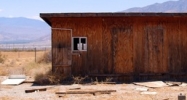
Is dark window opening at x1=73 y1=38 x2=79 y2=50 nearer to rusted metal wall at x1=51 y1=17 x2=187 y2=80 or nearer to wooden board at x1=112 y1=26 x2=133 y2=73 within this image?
rusted metal wall at x1=51 y1=17 x2=187 y2=80

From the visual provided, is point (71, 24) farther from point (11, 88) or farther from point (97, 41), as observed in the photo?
point (11, 88)

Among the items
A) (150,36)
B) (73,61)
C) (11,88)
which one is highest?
(150,36)

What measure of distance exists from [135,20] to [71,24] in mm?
3479

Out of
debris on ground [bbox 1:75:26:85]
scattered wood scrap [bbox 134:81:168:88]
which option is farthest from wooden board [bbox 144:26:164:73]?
debris on ground [bbox 1:75:26:85]

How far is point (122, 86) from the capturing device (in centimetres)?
1630

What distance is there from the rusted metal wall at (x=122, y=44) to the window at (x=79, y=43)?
223 mm

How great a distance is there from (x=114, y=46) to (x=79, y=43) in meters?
1.90

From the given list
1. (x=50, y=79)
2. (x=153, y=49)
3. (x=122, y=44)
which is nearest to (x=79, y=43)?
(x=122, y=44)

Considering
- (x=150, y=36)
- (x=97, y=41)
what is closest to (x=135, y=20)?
(x=150, y=36)

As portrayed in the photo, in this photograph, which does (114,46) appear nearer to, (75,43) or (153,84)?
(75,43)

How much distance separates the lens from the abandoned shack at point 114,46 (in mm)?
18016

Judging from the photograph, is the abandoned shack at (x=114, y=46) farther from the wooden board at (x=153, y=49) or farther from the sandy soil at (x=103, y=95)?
the sandy soil at (x=103, y=95)

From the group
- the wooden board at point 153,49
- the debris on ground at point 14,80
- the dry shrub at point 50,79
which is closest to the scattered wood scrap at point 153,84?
the wooden board at point 153,49

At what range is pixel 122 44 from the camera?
1811cm
